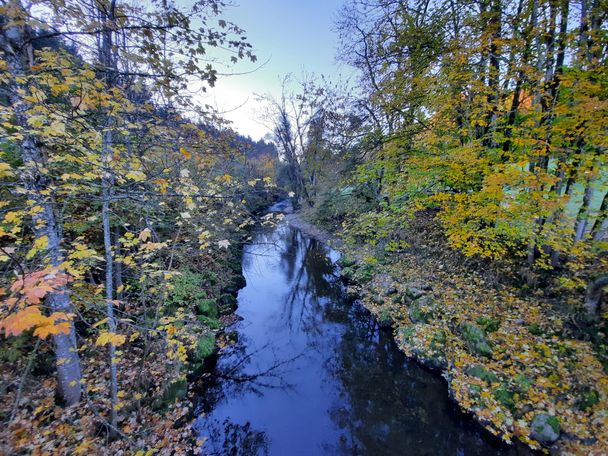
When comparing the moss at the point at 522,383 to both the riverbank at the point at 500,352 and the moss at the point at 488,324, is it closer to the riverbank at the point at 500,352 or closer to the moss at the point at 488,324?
the riverbank at the point at 500,352

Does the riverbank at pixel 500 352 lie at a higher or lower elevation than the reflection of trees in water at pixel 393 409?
higher

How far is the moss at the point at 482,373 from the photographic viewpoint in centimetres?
518

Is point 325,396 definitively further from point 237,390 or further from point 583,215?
point 583,215

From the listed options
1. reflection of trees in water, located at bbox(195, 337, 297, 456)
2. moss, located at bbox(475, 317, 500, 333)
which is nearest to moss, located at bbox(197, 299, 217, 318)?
reflection of trees in water, located at bbox(195, 337, 297, 456)

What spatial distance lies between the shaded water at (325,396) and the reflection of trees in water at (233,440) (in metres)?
0.02

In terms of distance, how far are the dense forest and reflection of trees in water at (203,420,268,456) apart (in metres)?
0.54

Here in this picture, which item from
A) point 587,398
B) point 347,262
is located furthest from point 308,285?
point 587,398

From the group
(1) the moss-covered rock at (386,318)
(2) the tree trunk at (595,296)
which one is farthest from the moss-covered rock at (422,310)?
(2) the tree trunk at (595,296)

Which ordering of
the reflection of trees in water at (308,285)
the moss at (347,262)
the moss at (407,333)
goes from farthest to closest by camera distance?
the moss at (347,262) → the reflection of trees in water at (308,285) → the moss at (407,333)

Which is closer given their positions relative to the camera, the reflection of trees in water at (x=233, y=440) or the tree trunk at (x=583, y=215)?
the reflection of trees in water at (x=233, y=440)

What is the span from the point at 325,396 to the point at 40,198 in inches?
264

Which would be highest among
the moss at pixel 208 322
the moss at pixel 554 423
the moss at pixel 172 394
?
the moss at pixel 554 423

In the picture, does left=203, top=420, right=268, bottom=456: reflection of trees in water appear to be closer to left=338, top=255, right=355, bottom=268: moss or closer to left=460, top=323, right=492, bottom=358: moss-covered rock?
left=460, top=323, right=492, bottom=358: moss-covered rock

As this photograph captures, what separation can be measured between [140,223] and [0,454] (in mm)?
4192
